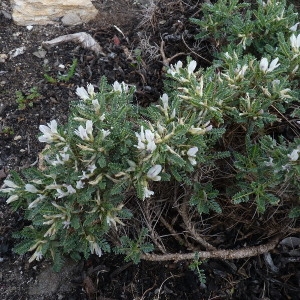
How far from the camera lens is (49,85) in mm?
3537

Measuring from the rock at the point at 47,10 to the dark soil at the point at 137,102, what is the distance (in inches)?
2.7

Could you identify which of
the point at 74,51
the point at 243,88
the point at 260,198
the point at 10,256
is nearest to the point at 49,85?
the point at 74,51

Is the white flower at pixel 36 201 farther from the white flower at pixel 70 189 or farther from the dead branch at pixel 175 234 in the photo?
the dead branch at pixel 175 234

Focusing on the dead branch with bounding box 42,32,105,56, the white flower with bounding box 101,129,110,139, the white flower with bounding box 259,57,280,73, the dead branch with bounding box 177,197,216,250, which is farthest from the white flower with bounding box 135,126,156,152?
the dead branch with bounding box 42,32,105,56

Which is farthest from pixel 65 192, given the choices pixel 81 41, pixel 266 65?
pixel 81 41

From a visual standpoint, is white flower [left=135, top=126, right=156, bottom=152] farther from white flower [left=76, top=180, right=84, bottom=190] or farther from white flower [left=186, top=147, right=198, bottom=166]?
white flower [left=76, top=180, right=84, bottom=190]

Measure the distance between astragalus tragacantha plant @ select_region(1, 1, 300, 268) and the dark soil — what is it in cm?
18

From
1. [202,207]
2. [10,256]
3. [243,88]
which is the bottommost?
[10,256]

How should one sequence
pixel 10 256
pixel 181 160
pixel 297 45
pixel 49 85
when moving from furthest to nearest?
pixel 49 85 → pixel 10 256 → pixel 297 45 → pixel 181 160

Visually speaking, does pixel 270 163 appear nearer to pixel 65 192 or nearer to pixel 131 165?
pixel 131 165

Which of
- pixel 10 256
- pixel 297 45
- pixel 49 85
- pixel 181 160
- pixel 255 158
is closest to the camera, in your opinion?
pixel 181 160

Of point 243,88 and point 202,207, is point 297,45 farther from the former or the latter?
point 202,207

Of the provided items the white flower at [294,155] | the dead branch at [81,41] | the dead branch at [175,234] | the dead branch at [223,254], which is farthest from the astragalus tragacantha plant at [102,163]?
the dead branch at [81,41]

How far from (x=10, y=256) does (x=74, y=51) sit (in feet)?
5.61
